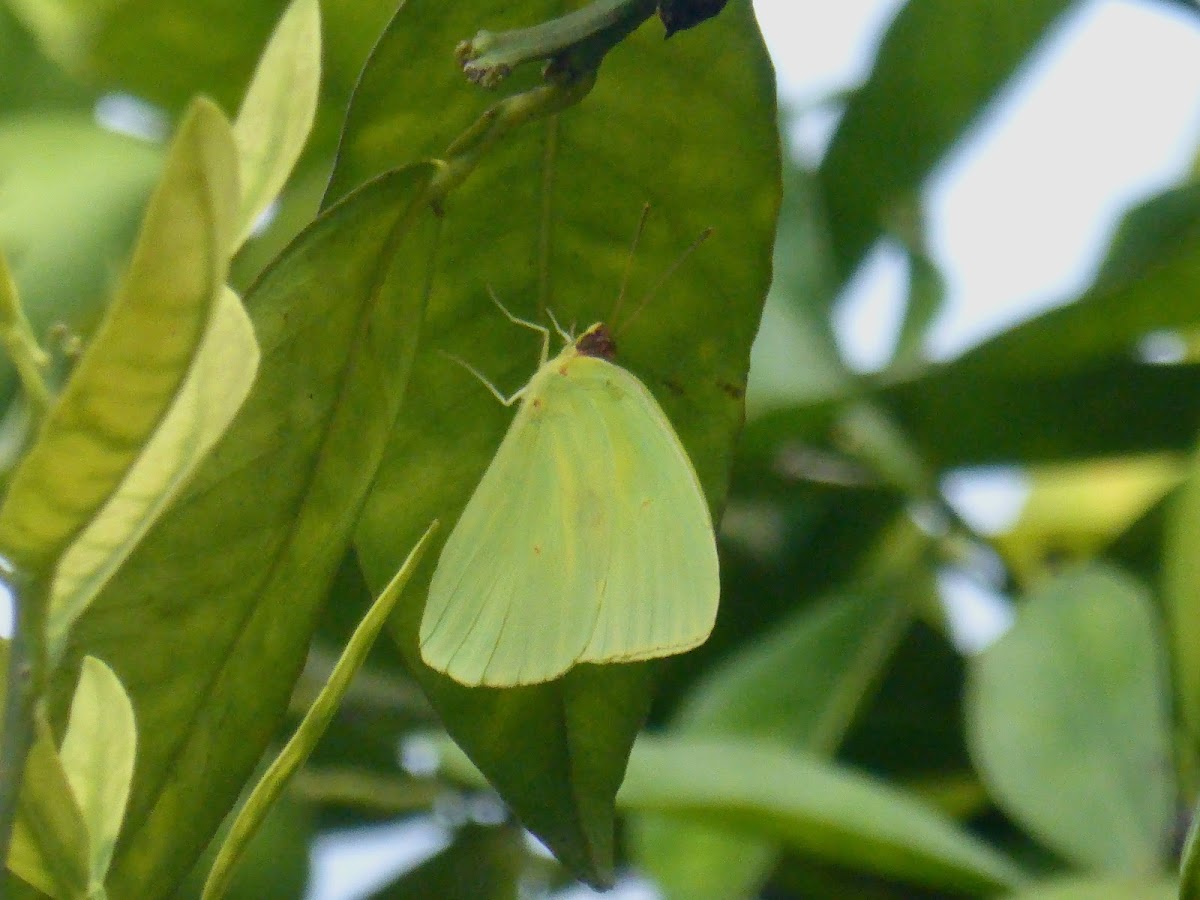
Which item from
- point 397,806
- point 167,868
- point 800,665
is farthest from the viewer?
point 397,806

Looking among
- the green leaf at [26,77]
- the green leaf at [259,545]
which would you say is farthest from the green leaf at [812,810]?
the green leaf at [26,77]

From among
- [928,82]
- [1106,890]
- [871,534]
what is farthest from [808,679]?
[928,82]

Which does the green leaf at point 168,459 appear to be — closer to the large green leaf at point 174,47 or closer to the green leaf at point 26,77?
the large green leaf at point 174,47

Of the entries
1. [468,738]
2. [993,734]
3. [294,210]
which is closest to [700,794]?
[993,734]

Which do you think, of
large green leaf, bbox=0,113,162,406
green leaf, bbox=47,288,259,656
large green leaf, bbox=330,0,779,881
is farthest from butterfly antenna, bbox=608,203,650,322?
large green leaf, bbox=0,113,162,406

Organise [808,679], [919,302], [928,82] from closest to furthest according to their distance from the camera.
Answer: [808,679]
[928,82]
[919,302]

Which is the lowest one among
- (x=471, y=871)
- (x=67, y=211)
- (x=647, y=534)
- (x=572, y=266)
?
(x=471, y=871)

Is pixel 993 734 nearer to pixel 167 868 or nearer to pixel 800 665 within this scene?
pixel 800 665

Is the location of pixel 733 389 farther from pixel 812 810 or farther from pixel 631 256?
pixel 812 810
